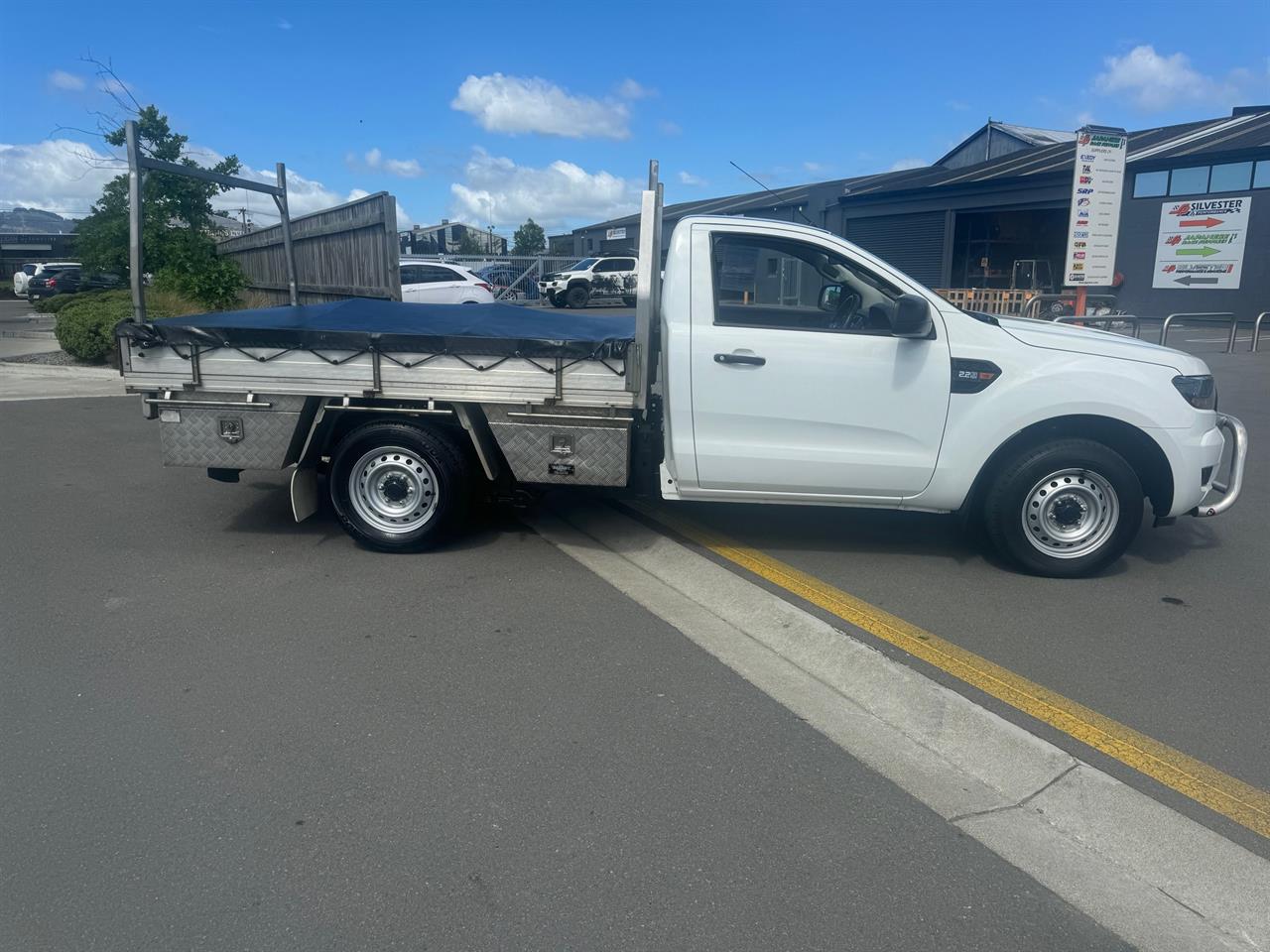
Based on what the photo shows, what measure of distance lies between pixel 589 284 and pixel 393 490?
26.0 metres

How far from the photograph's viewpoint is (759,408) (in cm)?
580

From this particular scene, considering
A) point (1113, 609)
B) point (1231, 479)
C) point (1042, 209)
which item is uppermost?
point (1042, 209)

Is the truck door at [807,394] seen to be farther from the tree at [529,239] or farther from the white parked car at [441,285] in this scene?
the tree at [529,239]

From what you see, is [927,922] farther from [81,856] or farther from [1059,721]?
[81,856]

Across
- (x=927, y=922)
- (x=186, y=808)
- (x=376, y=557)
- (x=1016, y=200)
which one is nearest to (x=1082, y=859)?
(x=927, y=922)

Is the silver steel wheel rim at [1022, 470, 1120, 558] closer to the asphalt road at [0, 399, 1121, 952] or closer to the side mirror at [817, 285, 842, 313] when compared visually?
the side mirror at [817, 285, 842, 313]

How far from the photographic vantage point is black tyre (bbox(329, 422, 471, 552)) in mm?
6109

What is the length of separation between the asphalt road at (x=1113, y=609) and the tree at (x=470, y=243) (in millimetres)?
57798

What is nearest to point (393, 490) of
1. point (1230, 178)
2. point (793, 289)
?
point (793, 289)

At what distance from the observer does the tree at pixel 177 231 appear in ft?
55.2

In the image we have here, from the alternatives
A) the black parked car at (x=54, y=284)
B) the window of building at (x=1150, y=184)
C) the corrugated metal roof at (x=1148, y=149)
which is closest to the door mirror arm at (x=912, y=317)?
the corrugated metal roof at (x=1148, y=149)

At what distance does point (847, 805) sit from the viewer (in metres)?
3.57

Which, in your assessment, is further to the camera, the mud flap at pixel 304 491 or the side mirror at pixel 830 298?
the side mirror at pixel 830 298

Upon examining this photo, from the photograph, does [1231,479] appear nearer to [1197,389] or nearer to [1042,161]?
[1197,389]
